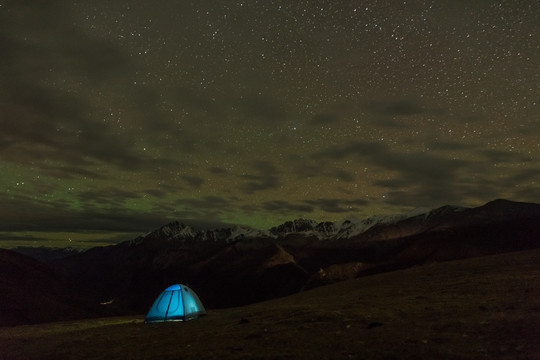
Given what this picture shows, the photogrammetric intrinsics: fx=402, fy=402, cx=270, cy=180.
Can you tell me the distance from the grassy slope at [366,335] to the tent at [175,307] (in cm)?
147

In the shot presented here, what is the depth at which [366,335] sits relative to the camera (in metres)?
13.3

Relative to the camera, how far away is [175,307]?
24750 mm

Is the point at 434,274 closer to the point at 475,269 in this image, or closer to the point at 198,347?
the point at 475,269

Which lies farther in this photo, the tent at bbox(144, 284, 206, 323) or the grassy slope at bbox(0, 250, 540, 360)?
the tent at bbox(144, 284, 206, 323)

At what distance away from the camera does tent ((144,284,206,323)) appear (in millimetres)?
24547

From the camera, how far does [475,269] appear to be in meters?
31.8

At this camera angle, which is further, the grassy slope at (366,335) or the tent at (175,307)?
the tent at (175,307)

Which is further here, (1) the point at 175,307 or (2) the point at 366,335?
(1) the point at 175,307

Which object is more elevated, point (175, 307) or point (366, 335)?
point (366, 335)

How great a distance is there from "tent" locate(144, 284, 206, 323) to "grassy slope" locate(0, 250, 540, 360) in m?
1.47

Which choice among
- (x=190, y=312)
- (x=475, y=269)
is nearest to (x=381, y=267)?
(x=475, y=269)

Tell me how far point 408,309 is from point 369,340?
6.25 meters

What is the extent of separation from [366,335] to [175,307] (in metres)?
14.9

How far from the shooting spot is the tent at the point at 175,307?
24547 mm
